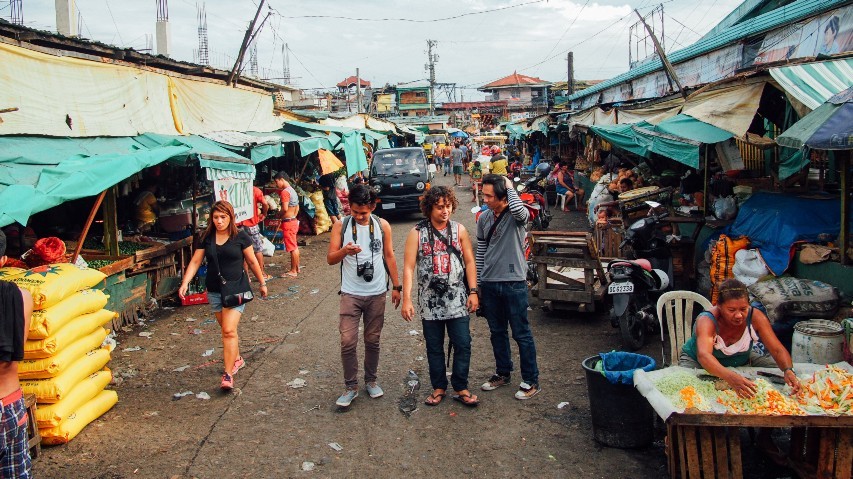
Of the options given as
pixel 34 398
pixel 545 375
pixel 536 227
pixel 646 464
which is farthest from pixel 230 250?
pixel 536 227

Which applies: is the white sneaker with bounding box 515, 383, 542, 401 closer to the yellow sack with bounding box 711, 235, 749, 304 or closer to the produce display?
the produce display

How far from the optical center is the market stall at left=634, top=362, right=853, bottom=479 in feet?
12.7

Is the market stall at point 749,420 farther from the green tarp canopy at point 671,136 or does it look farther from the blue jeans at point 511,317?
the green tarp canopy at point 671,136

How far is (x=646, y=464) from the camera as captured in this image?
4.53 m

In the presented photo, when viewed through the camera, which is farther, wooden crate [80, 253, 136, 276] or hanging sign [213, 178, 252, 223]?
hanging sign [213, 178, 252, 223]

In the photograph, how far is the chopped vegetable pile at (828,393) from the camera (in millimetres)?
3957

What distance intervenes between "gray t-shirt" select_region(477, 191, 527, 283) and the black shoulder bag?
2.16m

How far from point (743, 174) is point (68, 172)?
9.26m

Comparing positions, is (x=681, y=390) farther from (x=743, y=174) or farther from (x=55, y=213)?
(x=55, y=213)

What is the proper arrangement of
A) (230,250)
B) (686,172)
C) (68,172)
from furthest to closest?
(686,172) → (68,172) → (230,250)

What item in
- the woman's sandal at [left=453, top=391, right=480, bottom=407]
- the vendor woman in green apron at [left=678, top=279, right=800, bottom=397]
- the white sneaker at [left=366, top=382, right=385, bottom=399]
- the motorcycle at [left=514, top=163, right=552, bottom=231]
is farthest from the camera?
the motorcycle at [left=514, top=163, right=552, bottom=231]

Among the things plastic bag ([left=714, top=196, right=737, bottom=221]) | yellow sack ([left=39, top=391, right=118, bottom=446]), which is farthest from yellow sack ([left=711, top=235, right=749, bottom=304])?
yellow sack ([left=39, top=391, right=118, bottom=446])

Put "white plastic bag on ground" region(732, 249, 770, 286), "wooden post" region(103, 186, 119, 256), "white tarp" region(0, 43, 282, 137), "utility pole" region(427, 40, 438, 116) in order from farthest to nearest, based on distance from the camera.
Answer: "utility pole" region(427, 40, 438, 116) < "wooden post" region(103, 186, 119, 256) < "white tarp" region(0, 43, 282, 137) < "white plastic bag on ground" region(732, 249, 770, 286)

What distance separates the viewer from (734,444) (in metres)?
4.01
